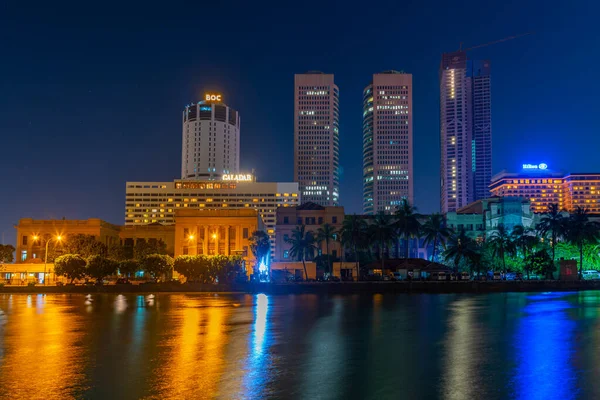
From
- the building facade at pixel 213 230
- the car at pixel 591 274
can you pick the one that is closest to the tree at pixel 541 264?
the car at pixel 591 274

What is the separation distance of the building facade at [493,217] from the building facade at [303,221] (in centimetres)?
3418

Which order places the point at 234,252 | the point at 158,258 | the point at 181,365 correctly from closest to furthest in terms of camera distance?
the point at 181,365 < the point at 158,258 < the point at 234,252

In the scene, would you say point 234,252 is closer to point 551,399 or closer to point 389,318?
point 389,318

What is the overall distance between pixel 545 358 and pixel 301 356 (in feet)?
38.5

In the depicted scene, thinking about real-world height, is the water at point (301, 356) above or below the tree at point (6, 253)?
below

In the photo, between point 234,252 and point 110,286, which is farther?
point 234,252

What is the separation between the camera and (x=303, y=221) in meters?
144

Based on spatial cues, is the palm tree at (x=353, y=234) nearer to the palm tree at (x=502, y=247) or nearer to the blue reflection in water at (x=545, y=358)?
the palm tree at (x=502, y=247)

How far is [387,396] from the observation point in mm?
20141

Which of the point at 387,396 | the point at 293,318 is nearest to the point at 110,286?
the point at 293,318

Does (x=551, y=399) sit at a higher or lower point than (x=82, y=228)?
lower

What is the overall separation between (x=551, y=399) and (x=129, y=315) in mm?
37616

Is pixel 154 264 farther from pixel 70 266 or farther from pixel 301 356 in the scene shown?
pixel 301 356

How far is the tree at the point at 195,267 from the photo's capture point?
295ft
